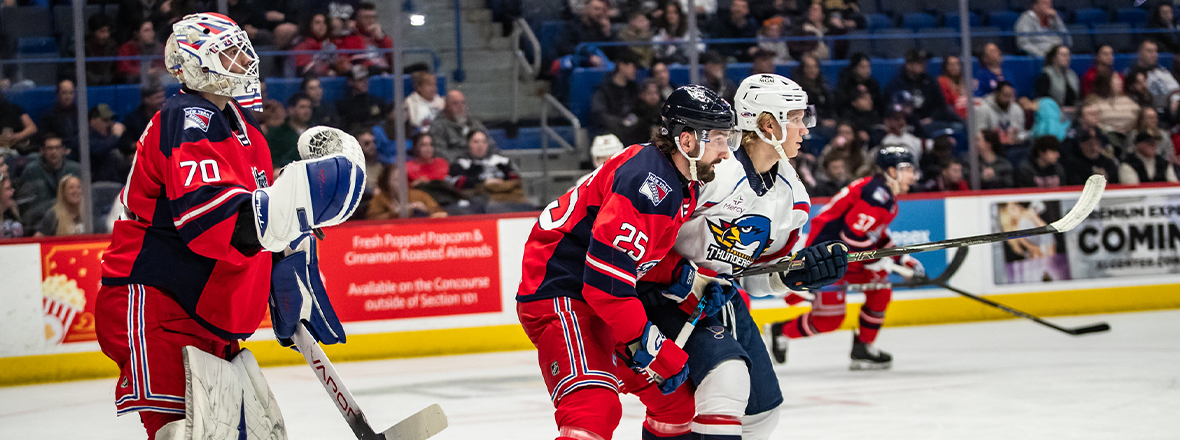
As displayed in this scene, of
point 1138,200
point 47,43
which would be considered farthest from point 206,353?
point 1138,200

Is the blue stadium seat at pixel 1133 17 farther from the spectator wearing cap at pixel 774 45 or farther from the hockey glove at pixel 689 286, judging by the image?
the hockey glove at pixel 689 286

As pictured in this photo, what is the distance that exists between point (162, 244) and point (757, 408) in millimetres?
1366

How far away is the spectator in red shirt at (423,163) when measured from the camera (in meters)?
6.37

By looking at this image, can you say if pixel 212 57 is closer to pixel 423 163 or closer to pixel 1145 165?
pixel 423 163

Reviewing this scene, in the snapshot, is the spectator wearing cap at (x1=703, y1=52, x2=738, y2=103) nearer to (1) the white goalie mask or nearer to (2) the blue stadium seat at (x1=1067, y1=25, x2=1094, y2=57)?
(2) the blue stadium seat at (x1=1067, y1=25, x2=1094, y2=57)

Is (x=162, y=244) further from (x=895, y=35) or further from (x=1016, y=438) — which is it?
(x=895, y=35)

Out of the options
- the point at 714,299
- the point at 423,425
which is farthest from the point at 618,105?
the point at 423,425

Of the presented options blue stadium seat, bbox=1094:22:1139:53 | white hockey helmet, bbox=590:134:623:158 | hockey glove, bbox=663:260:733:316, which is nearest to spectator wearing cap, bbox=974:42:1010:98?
blue stadium seat, bbox=1094:22:1139:53

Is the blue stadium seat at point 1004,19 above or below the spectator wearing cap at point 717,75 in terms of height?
above

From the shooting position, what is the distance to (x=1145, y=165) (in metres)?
7.39

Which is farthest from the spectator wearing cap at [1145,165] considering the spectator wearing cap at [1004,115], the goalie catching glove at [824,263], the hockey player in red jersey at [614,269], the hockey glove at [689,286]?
the hockey player in red jersey at [614,269]

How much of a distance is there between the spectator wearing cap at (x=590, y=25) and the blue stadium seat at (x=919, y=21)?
82.3 inches

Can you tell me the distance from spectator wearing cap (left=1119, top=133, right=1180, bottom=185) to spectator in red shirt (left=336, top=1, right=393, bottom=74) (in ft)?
16.2

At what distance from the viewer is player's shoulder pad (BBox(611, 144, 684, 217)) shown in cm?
214
